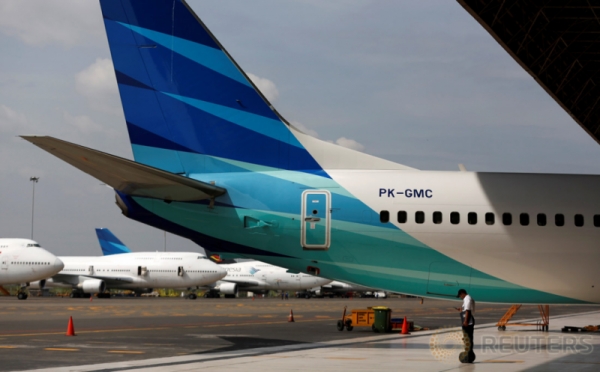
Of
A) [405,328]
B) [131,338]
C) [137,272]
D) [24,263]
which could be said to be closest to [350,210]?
[131,338]

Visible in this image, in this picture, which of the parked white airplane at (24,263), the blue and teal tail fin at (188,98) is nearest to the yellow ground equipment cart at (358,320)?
the blue and teal tail fin at (188,98)

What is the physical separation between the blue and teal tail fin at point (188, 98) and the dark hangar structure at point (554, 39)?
244 inches

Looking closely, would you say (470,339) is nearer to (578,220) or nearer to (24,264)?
(578,220)

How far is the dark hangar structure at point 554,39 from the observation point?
2144cm

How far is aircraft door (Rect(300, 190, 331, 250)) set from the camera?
17.3 meters

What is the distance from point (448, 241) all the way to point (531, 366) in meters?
3.28

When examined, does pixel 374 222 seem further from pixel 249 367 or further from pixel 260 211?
pixel 249 367

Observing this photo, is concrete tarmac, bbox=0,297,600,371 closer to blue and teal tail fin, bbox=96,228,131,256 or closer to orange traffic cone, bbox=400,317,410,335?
orange traffic cone, bbox=400,317,410,335

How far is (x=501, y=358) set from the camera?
1752cm

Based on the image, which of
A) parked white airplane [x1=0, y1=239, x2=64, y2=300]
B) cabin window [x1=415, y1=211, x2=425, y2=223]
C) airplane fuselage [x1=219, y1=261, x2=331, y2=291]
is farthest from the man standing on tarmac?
airplane fuselage [x1=219, y1=261, x2=331, y2=291]

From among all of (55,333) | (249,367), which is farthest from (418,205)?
(55,333)

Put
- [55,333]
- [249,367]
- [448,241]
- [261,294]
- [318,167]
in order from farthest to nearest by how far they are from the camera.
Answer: [261,294]
[55,333]
[318,167]
[448,241]
[249,367]

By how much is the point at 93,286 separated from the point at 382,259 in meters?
→ 60.4

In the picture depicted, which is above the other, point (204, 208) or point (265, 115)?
point (265, 115)
